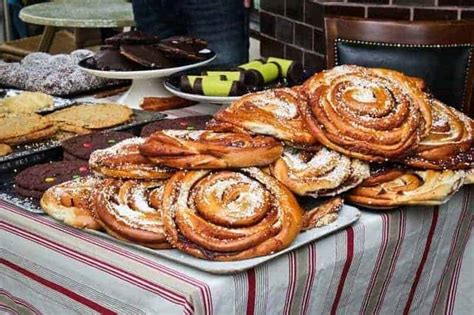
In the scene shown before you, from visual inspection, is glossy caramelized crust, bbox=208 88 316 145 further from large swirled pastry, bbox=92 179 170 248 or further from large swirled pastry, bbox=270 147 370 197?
large swirled pastry, bbox=92 179 170 248

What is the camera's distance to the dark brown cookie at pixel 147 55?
1.83m

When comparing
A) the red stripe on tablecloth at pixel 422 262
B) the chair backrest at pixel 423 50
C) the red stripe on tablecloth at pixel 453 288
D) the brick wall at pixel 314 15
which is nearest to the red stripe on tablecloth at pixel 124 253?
the red stripe on tablecloth at pixel 422 262

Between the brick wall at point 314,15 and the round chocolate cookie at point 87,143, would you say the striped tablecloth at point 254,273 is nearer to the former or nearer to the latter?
the round chocolate cookie at point 87,143

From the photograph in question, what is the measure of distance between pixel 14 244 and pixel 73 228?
0.10 m

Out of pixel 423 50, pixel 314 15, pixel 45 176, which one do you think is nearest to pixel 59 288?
pixel 45 176

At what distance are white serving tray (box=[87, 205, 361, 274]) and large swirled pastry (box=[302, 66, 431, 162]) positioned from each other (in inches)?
3.8

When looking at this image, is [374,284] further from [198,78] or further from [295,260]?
[198,78]

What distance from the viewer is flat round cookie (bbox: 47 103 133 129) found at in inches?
64.5

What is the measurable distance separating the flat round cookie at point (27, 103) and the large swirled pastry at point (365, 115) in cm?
70

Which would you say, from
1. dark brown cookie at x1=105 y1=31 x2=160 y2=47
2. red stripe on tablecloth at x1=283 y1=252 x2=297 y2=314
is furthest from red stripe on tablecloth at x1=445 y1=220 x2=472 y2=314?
dark brown cookie at x1=105 y1=31 x2=160 y2=47

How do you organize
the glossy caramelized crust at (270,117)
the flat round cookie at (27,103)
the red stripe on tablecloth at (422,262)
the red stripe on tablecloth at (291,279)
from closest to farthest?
the red stripe on tablecloth at (291,279), the glossy caramelized crust at (270,117), the red stripe on tablecloth at (422,262), the flat round cookie at (27,103)

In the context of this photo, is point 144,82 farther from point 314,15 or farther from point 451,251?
point 314,15

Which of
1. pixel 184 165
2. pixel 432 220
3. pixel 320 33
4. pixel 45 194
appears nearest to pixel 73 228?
pixel 45 194

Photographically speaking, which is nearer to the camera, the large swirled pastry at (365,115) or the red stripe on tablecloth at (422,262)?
the large swirled pastry at (365,115)
